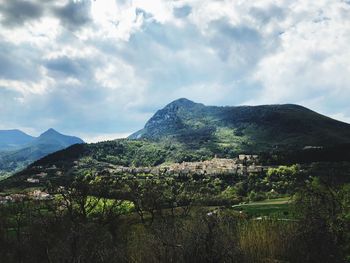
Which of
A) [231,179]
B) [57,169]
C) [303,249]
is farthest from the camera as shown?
[57,169]

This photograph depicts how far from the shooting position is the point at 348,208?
46.8ft

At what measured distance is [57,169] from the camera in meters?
189

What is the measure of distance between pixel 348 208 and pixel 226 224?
5053 millimetres

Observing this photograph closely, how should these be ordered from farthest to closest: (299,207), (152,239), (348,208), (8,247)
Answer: (8,247)
(299,207)
(348,208)
(152,239)

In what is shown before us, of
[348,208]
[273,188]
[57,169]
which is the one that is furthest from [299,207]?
[57,169]

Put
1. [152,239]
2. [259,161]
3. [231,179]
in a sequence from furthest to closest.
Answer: [259,161]
[231,179]
[152,239]

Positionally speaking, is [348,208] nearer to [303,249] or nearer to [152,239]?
[303,249]

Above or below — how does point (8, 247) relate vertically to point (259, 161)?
below

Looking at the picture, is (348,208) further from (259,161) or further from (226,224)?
(259,161)

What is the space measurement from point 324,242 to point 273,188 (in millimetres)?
96971

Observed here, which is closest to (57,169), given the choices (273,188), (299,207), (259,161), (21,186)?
(21,186)

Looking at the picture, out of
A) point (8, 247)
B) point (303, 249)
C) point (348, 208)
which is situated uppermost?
point (348, 208)

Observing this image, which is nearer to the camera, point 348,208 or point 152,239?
point 152,239

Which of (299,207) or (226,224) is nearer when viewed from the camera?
(226,224)
